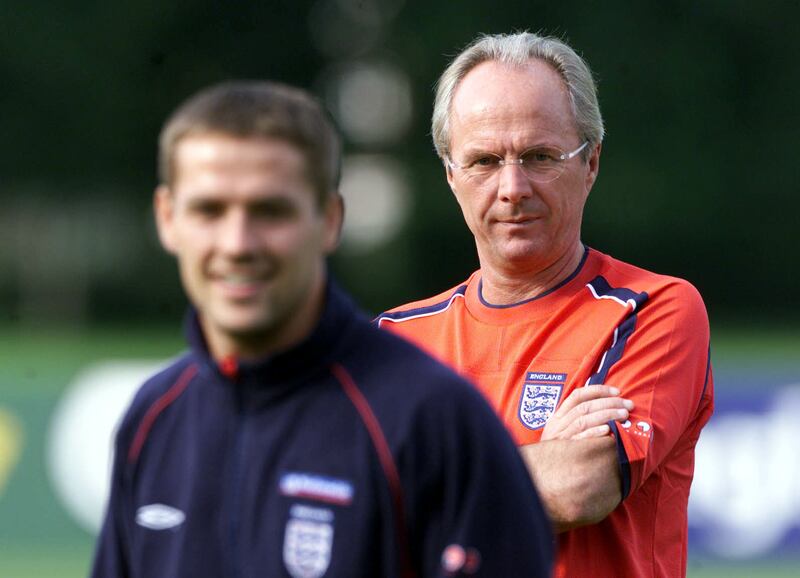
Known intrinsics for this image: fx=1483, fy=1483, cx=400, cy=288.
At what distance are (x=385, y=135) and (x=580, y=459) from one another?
1633 cm

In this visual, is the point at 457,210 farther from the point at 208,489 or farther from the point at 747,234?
the point at 208,489

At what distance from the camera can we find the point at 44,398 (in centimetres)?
1023

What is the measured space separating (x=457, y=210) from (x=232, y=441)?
53.0 feet

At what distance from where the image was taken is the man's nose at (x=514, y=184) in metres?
3.91

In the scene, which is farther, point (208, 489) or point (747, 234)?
point (747, 234)

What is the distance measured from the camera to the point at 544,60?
13.3 ft

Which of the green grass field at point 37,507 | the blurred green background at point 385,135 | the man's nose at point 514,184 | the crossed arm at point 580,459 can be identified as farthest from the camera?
the blurred green background at point 385,135

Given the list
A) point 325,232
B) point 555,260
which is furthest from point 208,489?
point 555,260

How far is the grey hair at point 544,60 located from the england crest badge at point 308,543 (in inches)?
67.7

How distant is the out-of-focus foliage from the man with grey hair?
1447cm

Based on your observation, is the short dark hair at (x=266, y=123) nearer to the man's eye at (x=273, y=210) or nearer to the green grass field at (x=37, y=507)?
the man's eye at (x=273, y=210)

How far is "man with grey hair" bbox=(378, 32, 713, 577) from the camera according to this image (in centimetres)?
356

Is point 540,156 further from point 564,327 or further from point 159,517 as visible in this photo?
point 159,517

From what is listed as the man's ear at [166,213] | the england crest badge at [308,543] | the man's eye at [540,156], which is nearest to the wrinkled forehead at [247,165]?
the man's ear at [166,213]
